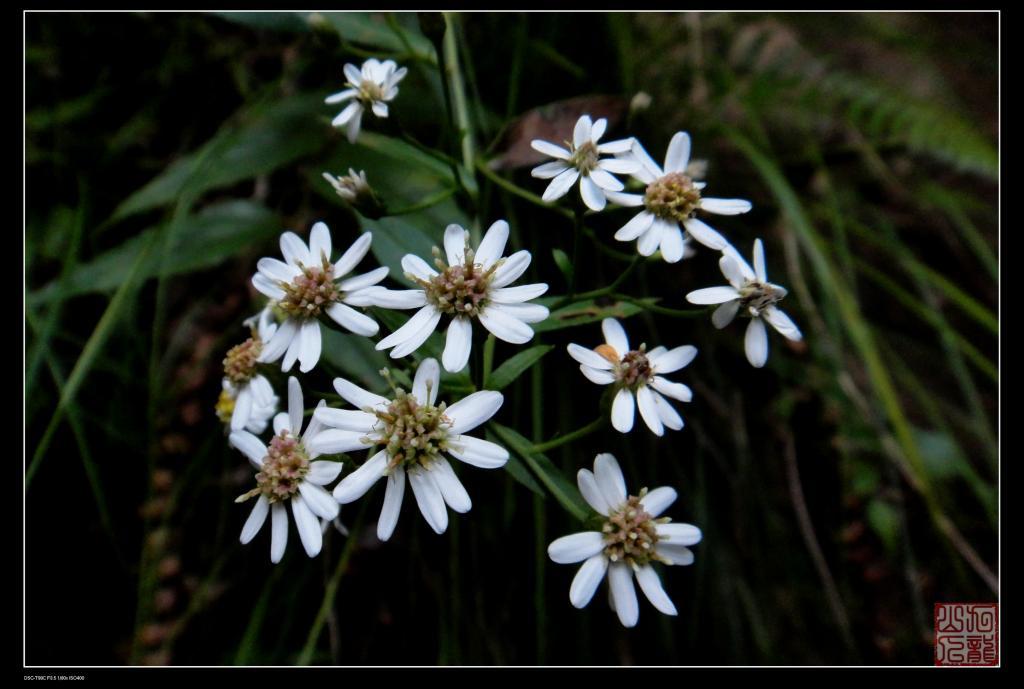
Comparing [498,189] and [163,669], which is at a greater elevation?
[498,189]

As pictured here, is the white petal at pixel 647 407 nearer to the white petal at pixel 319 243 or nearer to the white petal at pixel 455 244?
the white petal at pixel 455 244

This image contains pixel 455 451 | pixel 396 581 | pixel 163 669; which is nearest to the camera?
pixel 455 451

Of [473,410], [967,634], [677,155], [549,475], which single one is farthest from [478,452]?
[967,634]

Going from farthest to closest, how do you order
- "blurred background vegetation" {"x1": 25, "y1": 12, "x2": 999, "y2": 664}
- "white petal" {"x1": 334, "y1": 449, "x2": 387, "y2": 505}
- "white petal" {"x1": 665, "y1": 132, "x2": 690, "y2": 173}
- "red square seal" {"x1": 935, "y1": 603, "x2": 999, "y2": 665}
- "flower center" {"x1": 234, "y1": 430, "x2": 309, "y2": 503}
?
"blurred background vegetation" {"x1": 25, "y1": 12, "x2": 999, "y2": 664} < "red square seal" {"x1": 935, "y1": 603, "x2": 999, "y2": 665} < "white petal" {"x1": 665, "y1": 132, "x2": 690, "y2": 173} < "flower center" {"x1": 234, "y1": 430, "x2": 309, "y2": 503} < "white petal" {"x1": 334, "y1": 449, "x2": 387, "y2": 505}

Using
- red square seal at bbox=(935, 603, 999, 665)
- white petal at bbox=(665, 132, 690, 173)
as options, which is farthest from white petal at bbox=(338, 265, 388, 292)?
red square seal at bbox=(935, 603, 999, 665)

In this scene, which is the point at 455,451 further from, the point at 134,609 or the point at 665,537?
the point at 134,609

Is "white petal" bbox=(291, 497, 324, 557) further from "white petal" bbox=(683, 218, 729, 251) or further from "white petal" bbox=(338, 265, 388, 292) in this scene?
"white petal" bbox=(683, 218, 729, 251)

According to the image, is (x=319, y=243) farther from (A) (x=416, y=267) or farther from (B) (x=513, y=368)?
(B) (x=513, y=368)

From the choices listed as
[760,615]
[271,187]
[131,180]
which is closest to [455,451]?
[760,615]
